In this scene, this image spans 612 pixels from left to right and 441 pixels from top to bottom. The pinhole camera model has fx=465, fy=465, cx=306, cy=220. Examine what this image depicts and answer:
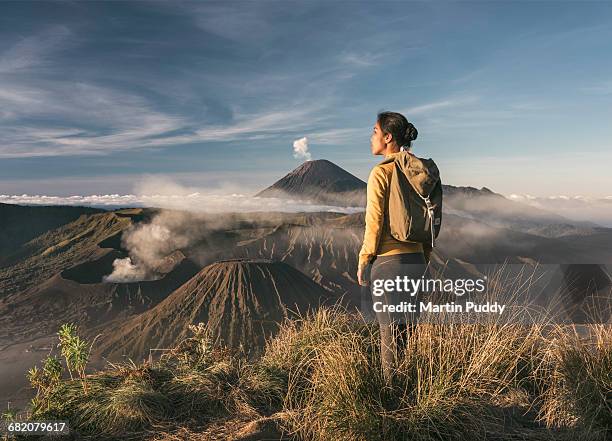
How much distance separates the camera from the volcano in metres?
102

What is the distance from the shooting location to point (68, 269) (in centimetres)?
16575

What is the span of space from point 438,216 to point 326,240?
18608 centimetres

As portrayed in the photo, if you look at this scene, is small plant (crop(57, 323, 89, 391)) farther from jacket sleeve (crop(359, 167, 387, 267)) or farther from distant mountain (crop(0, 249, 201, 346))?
distant mountain (crop(0, 249, 201, 346))

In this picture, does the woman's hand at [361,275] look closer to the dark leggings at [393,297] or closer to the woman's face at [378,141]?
the dark leggings at [393,297]

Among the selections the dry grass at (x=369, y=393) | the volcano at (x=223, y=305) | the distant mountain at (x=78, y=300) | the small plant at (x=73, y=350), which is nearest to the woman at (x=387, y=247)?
the dry grass at (x=369, y=393)

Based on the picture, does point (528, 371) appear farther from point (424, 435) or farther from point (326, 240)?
point (326, 240)

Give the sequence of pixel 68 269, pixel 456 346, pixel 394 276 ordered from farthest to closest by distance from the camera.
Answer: pixel 68 269 < pixel 456 346 < pixel 394 276

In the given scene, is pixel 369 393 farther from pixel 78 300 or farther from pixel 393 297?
pixel 78 300

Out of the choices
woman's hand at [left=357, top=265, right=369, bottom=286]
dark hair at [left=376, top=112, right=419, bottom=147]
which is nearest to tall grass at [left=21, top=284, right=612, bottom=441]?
woman's hand at [left=357, top=265, right=369, bottom=286]

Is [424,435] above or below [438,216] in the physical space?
below

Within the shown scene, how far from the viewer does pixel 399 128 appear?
3.84 m

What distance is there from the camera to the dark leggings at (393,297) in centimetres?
367

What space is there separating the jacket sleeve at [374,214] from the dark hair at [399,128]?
395 millimetres

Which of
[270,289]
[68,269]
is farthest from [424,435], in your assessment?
[68,269]
